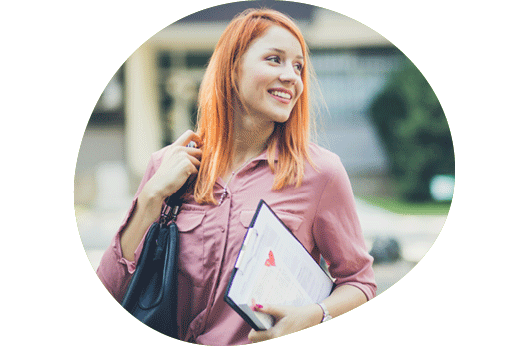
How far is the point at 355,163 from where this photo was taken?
186 cm

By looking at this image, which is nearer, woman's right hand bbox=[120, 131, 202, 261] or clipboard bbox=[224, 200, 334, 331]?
clipboard bbox=[224, 200, 334, 331]

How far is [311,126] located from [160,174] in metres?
0.65

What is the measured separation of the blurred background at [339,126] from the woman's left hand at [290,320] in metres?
0.28

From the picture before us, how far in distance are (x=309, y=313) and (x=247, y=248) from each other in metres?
0.37

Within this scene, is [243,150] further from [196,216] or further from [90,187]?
[90,187]

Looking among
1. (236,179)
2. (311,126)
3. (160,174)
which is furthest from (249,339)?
(311,126)

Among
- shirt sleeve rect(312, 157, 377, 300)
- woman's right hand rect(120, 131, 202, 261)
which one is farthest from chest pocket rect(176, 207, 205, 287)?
shirt sleeve rect(312, 157, 377, 300)

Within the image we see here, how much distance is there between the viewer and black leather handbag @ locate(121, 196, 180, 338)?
1.82m

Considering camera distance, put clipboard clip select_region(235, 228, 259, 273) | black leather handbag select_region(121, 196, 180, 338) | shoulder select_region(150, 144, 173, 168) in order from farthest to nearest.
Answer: shoulder select_region(150, 144, 173, 168), black leather handbag select_region(121, 196, 180, 338), clipboard clip select_region(235, 228, 259, 273)

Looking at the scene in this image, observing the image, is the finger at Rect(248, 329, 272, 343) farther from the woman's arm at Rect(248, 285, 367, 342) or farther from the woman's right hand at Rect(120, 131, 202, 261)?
the woman's right hand at Rect(120, 131, 202, 261)

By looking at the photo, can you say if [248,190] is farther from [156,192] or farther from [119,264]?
[119,264]

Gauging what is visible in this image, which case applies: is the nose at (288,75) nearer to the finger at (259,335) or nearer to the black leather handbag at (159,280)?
the black leather handbag at (159,280)

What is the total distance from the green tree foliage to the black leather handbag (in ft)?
2.97

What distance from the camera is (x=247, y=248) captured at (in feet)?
5.68
